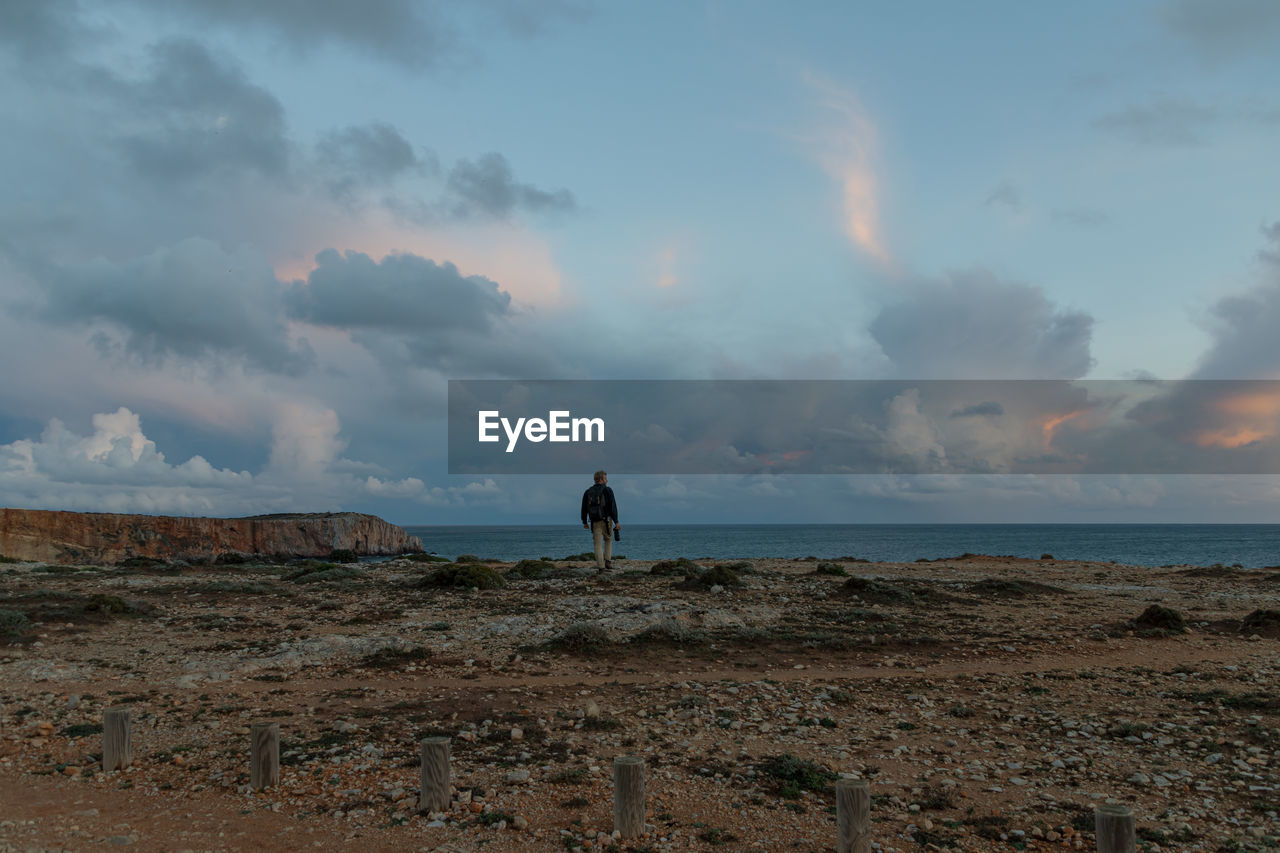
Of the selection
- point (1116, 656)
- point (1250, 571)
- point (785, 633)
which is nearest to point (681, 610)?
point (785, 633)

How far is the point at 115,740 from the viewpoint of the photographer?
797 cm

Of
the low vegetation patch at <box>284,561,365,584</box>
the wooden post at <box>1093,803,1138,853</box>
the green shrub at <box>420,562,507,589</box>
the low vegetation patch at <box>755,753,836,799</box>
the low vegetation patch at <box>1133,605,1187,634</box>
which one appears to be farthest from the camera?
the low vegetation patch at <box>284,561,365,584</box>

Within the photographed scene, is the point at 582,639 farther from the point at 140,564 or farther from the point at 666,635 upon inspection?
the point at 140,564

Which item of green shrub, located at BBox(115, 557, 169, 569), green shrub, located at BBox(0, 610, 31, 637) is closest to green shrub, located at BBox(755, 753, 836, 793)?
green shrub, located at BBox(0, 610, 31, 637)

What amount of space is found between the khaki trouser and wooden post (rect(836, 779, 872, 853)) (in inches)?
639

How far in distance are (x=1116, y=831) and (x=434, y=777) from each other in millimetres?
5647

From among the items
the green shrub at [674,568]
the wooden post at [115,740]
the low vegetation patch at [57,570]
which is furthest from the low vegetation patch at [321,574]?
the wooden post at [115,740]

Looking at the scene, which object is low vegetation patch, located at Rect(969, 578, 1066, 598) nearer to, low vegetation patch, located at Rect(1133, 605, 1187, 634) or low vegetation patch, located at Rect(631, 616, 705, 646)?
low vegetation patch, located at Rect(1133, 605, 1187, 634)

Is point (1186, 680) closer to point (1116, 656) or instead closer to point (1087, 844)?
point (1116, 656)

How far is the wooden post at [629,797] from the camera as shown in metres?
6.18

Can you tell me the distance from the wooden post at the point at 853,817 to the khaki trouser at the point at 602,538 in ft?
53.2

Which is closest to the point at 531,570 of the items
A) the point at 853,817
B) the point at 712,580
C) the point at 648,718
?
the point at 712,580

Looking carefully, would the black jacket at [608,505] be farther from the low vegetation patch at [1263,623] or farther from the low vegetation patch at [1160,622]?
the low vegetation patch at [1263,623]

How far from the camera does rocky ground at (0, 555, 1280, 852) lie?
6559 millimetres
